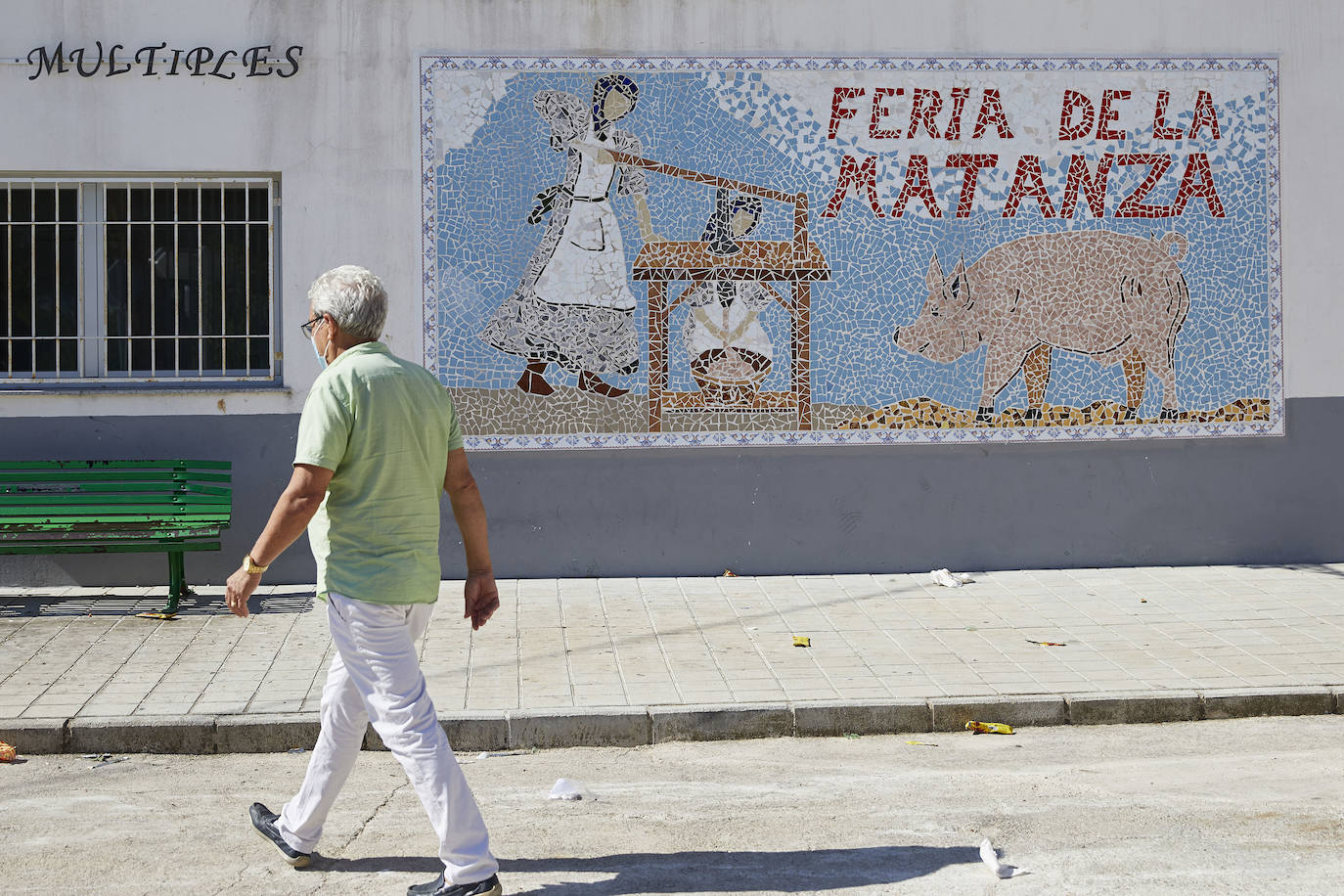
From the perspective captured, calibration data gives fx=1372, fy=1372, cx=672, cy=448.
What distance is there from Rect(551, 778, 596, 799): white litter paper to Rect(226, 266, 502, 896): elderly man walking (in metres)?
1.13

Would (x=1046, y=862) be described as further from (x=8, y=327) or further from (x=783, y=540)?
(x=8, y=327)

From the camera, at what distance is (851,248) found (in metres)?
9.80

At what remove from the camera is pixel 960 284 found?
985 cm

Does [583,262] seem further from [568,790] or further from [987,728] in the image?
[568,790]

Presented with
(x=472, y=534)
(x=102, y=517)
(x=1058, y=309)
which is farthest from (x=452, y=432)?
(x=1058, y=309)

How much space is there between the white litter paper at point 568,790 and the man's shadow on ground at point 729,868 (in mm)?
754

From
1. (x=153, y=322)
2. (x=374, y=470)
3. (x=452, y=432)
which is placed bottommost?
(x=374, y=470)

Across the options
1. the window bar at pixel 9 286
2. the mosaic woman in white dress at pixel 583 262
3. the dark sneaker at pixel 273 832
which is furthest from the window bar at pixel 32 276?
the dark sneaker at pixel 273 832

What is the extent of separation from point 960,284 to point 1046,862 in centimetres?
604

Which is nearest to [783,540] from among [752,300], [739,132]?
[752,300]

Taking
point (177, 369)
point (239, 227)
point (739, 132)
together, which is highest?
point (739, 132)

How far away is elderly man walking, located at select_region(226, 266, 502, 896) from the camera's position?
4.08 metres

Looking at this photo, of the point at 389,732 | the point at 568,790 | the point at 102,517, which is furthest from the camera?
the point at 102,517

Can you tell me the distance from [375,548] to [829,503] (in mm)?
6002
